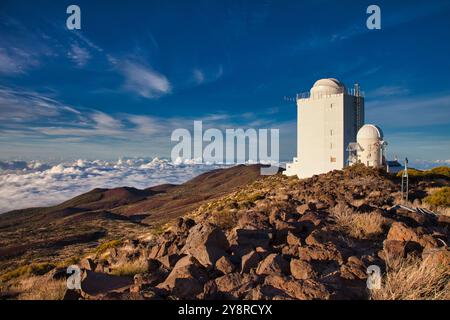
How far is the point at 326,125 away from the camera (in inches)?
1235

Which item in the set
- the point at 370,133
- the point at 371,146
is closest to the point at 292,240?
the point at 371,146

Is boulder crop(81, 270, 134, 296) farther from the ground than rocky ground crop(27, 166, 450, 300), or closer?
closer

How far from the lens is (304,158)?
32.8 metres

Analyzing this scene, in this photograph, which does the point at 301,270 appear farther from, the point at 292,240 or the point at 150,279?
the point at 150,279

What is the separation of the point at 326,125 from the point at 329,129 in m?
0.44

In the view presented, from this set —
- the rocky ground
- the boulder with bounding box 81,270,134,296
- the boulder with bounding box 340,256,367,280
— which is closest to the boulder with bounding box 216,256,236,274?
the rocky ground

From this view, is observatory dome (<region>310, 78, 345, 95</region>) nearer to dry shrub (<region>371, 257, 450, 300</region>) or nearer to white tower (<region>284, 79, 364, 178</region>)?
white tower (<region>284, 79, 364, 178</region>)

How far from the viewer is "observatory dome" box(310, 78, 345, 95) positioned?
3189 cm

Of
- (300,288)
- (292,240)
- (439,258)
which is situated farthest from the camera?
(292,240)

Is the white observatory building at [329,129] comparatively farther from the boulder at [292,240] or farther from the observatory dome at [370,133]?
the boulder at [292,240]
